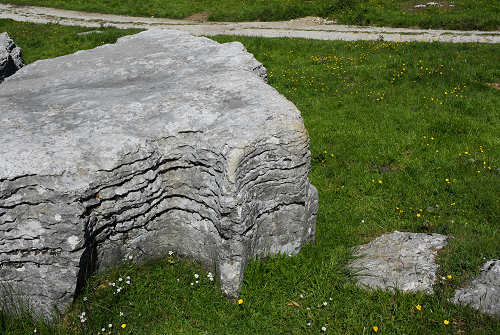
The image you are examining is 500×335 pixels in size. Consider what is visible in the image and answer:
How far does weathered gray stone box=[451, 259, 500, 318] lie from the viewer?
5669mm

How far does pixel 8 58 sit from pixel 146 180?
268 inches

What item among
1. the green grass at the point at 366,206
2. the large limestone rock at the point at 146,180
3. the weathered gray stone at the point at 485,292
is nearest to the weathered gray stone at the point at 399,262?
the green grass at the point at 366,206

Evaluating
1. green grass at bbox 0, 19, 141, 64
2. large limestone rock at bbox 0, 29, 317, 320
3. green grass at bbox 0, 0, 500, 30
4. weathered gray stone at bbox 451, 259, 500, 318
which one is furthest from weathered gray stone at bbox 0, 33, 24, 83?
green grass at bbox 0, 0, 500, 30

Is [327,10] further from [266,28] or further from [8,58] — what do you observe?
[8,58]

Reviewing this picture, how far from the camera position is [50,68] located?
29.5ft

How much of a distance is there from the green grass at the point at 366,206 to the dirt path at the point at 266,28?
411cm

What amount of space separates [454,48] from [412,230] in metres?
12.5

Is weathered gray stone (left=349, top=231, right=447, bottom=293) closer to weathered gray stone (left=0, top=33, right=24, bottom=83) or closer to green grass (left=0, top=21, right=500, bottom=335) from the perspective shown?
green grass (left=0, top=21, right=500, bottom=335)

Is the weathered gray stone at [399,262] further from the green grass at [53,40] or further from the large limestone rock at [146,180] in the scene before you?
the green grass at [53,40]

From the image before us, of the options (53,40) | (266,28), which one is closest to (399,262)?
(53,40)

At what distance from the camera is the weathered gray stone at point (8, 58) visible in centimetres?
1038

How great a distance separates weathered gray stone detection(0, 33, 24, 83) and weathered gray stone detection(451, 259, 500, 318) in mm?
10659

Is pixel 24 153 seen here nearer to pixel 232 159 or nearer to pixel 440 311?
pixel 232 159

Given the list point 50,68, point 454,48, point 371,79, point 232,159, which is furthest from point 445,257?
point 454,48
